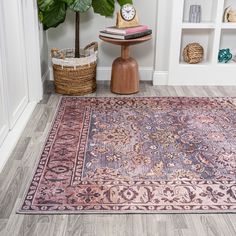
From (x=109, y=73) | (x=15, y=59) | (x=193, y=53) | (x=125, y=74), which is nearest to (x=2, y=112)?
(x=15, y=59)

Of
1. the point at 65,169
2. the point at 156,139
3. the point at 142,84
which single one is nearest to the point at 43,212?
the point at 65,169

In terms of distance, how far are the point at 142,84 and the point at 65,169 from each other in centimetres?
182

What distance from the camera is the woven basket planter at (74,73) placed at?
3379 mm

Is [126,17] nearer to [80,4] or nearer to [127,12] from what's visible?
[127,12]

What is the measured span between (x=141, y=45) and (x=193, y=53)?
523 mm

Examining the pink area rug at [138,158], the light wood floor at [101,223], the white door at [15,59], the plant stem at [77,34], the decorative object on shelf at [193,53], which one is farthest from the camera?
the decorative object on shelf at [193,53]

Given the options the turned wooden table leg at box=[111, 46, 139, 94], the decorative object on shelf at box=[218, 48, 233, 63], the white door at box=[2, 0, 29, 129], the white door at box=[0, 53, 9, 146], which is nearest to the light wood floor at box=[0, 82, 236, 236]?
the white door at box=[0, 53, 9, 146]

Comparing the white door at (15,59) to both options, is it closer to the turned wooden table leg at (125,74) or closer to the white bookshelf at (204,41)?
the turned wooden table leg at (125,74)

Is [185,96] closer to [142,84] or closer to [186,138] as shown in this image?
[142,84]

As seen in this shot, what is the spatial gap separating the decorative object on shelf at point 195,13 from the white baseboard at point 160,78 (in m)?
0.57

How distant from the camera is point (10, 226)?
5.69 feet

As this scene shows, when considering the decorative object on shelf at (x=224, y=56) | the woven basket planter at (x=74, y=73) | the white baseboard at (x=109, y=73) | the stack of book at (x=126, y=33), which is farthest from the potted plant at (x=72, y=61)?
the decorative object on shelf at (x=224, y=56)

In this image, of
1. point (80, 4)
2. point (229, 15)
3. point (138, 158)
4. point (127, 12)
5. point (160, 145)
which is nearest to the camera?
point (138, 158)

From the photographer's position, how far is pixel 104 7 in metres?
3.49
